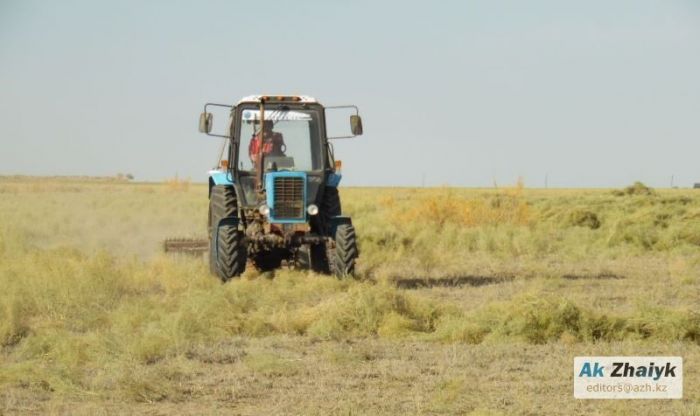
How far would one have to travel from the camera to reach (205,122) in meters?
14.0

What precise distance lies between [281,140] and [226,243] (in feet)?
5.99

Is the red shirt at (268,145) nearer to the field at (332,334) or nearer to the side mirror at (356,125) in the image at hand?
the side mirror at (356,125)

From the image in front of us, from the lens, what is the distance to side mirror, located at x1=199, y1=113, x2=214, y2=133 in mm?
14000

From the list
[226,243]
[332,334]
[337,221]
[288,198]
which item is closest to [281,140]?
[288,198]

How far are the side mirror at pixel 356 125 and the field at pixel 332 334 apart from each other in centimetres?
193

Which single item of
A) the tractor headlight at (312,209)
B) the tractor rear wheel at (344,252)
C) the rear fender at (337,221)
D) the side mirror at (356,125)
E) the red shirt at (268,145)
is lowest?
the tractor rear wheel at (344,252)

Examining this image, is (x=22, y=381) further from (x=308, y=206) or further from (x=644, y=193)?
(x=644, y=193)

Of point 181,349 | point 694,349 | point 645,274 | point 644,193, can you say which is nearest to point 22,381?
point 181,349

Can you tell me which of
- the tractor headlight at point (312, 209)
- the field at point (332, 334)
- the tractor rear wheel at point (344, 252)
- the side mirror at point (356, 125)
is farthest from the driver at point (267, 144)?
the field at point (332, 334)

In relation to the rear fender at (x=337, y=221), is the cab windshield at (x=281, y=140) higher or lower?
higher

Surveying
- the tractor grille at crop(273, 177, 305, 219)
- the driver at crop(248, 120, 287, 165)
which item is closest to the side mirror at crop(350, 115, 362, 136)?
the tractor grille at crop(273, 177, 305, 219)

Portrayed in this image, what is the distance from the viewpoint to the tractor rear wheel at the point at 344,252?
14172 millimetres

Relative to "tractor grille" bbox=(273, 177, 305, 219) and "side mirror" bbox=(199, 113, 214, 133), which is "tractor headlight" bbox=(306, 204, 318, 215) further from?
"side mirror" bbox=(199, 113, 214, 133)

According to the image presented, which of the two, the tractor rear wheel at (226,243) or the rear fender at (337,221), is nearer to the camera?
the tractor rear wheel at (226,243)
